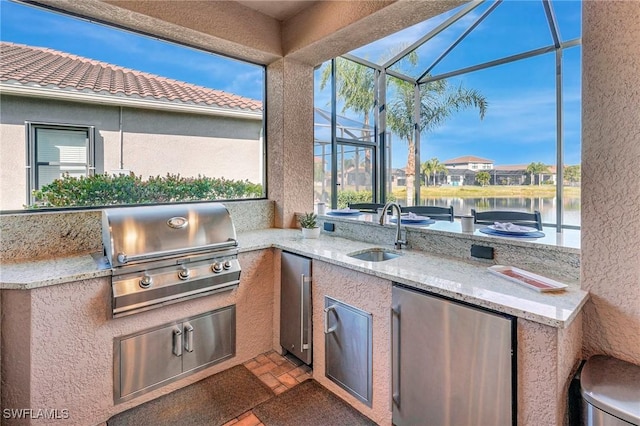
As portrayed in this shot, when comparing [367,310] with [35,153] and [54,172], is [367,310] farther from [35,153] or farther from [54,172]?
[35,153]

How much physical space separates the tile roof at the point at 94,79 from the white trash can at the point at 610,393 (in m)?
3.12

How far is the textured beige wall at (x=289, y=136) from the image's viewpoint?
3043mm

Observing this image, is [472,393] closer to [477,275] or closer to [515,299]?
[515,299]

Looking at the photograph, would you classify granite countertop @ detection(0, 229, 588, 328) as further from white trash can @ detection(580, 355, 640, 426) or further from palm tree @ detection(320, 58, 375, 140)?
palm tree @ detection(320, 58, 375, 140)

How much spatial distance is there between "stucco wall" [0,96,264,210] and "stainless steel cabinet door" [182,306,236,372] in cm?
131

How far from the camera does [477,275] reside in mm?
1604

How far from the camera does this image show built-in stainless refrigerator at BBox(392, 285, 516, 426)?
48.3 inches

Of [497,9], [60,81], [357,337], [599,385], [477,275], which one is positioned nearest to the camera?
[599,385]

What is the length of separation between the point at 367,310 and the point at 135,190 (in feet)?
6.64

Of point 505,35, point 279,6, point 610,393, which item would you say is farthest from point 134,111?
point 505,35

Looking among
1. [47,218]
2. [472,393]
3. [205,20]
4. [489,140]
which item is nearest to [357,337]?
[472,393]

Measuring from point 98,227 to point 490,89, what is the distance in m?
4.84

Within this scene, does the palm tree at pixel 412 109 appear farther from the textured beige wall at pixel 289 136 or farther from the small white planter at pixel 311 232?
the small white planter at pixel 311 232

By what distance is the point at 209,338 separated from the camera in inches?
85.7
